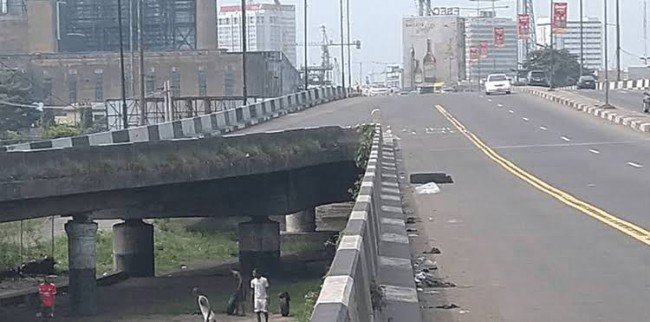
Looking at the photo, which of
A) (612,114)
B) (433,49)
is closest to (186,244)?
(612,114)

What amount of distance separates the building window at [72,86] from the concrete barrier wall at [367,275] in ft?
240

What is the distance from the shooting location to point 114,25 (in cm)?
10025

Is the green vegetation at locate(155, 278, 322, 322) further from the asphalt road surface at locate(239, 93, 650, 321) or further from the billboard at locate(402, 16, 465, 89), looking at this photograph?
the billboard at locate(402, 16, 465, 89)

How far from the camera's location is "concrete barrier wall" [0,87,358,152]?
35531mm

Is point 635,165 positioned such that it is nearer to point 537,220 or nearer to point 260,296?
point 260,296

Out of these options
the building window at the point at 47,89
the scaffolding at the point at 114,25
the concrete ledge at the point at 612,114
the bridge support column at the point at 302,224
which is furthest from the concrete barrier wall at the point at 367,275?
the scaffolding at the point at 114,25

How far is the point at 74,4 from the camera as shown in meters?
98.8

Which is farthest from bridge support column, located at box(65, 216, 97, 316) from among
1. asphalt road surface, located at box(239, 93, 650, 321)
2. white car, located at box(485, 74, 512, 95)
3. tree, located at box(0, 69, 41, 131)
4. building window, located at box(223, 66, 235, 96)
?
building window, located at box(223, 66, 235, 96)

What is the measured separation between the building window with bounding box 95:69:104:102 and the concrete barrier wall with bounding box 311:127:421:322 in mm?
73110

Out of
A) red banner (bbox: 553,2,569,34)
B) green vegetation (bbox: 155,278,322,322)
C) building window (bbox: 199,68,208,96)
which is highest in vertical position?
red banner (bbox: 553,2,569,34)

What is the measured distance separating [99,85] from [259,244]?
51.3m

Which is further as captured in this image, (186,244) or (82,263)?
(186,244)

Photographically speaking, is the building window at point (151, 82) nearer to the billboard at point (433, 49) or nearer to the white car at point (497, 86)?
the white car at point (497, 86)

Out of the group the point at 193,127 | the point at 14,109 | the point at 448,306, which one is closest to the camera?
the point at 448,306
